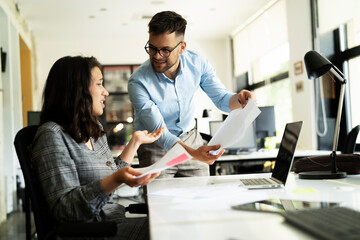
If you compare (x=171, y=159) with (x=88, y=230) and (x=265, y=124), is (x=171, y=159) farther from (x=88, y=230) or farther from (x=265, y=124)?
(x=265, y=124)

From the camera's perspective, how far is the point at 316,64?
1.73m

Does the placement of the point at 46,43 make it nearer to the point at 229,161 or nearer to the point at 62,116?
the point at 229,161

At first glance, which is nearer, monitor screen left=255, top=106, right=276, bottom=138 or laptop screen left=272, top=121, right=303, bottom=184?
laptop screen left=272, top=121, right=303, bottom=184

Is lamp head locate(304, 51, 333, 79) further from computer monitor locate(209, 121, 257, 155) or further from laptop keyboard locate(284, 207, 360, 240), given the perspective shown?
computer monitor locate(209, 121, 257, 155)

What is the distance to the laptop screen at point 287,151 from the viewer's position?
4.94ft

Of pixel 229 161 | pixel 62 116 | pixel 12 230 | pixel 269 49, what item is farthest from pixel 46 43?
pixel 62 116

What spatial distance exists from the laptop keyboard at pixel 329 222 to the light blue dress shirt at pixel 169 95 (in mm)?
1206

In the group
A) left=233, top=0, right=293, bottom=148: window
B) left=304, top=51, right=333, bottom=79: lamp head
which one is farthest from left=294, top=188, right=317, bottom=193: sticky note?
left=233, top=0, right=293, bottom=148: window

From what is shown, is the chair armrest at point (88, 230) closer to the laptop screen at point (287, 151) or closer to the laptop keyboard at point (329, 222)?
the laptop keyboard at point (329, 222)

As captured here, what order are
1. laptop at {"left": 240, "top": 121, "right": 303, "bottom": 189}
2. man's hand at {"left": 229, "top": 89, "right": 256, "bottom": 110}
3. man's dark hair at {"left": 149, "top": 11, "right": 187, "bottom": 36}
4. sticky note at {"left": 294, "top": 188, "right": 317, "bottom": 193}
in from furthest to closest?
1. man's dark hair at {"left": 149, "top": 11, "right": 187, "bottom": 36}
2. man's hand at {"left": 229, "top": 89, "right": 256, "bottom": 110}
3. laptop at {"left": 240, "top": 121, "right": 303, "bottom": 189}
4. sticky note at {"left": 294, "top": 188, "right": 317, "bottom": 193}

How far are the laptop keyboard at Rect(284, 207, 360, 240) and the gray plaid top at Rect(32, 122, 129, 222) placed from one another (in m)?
0.64

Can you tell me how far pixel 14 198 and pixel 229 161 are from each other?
3.57m

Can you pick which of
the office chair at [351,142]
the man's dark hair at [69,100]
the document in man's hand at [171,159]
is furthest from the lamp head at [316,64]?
the office chair at [351,142]

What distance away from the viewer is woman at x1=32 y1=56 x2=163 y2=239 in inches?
49.7
